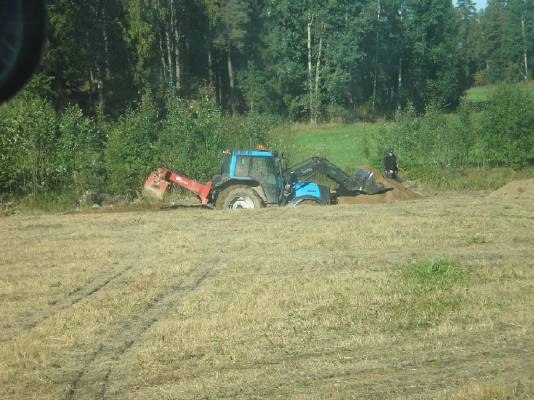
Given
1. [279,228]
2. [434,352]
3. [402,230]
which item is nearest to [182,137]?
[279,228]

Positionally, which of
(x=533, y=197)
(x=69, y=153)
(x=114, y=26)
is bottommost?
(x=533, y=197)

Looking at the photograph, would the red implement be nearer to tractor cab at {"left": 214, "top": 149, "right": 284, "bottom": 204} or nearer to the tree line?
tractor cab at {"left": 214, "top": 149, "right": 284, "bottom": 204}

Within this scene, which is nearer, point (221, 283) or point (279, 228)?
point (221, 283)

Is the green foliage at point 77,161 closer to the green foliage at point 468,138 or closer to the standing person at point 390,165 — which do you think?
the standing person at point 390,165

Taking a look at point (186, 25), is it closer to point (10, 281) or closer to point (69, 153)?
point (69, 153)

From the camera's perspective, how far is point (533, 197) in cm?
2438

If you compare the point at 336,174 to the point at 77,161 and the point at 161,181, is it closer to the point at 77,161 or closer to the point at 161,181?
the point at 161,181

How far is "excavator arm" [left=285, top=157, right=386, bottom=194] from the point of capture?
75.3 ft

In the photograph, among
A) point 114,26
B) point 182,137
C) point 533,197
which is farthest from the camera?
point 114,26

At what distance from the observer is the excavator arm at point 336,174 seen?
2294 cm

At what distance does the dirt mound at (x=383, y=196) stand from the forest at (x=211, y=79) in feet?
21.7

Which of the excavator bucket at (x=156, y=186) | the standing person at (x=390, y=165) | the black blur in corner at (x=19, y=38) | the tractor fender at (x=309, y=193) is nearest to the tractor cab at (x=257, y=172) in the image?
the tractor fender at (x=309, y=193)

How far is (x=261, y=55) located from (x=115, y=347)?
54139 millimetres

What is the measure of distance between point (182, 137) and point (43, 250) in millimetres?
13026
